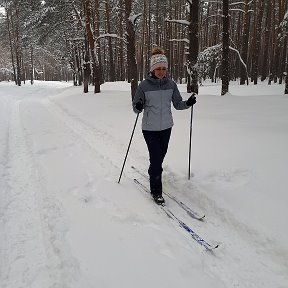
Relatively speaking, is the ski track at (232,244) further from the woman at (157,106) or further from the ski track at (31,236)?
the ski track at (31,236)

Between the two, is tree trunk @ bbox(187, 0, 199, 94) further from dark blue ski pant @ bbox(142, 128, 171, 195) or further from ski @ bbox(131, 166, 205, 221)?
ski @ bbox(131, 166, 205, 221)

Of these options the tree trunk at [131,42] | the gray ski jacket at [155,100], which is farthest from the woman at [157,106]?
the tree trunk at [131,42]

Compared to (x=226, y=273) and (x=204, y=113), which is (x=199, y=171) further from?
(x=204, y=113)

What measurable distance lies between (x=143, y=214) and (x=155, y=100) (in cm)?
180

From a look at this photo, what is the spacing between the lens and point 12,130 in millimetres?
10852


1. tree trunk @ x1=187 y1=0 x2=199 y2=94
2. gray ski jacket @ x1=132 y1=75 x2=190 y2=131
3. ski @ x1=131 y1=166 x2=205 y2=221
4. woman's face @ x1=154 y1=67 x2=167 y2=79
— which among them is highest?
tree trunk @ x1=187 y1=0 x2=199 y2=94

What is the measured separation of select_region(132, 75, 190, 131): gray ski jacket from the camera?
499cm

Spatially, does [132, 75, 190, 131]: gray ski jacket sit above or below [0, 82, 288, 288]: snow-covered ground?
above

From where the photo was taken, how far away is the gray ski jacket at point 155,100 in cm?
499

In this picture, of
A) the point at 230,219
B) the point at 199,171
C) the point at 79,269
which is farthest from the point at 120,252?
the point at 199,171

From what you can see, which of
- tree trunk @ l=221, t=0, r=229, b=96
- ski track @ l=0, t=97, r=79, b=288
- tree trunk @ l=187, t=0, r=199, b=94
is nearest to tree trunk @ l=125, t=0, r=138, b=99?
tree trunk @ l=187, t=0, r=199, b=94

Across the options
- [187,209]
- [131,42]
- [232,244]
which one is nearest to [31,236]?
[187,209]

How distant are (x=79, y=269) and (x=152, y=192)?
83.8 inches

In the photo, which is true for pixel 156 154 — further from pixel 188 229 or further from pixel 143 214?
pixel 188 229
